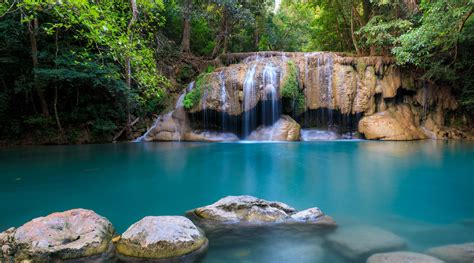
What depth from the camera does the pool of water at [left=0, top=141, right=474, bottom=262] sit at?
3322mm

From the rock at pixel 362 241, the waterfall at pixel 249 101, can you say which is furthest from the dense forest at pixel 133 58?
the rock at pixel 362 241

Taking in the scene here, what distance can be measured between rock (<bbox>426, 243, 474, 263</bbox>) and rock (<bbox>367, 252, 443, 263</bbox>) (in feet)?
0.75

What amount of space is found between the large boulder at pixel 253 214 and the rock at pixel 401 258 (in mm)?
920

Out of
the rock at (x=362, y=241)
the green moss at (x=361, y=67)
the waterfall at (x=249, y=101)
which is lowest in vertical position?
the rock at (x=362, y=241)

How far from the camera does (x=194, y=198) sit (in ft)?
16.4

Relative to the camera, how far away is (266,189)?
18.6 feet

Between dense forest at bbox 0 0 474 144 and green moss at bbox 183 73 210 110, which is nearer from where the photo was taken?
dense forest at bbox 0 0 474 144

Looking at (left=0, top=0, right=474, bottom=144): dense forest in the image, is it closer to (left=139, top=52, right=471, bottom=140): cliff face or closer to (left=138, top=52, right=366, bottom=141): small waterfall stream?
(left=139, top=52, right=471, bottom=140): cliff face

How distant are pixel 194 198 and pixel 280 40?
800 inches

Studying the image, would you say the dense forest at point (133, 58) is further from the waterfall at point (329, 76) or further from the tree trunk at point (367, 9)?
the waterfall at point (329, 76)

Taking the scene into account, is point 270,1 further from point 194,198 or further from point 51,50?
point 194,198

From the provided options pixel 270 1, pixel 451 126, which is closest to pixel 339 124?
pixel 451 126

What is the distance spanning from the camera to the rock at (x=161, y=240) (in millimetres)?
2850

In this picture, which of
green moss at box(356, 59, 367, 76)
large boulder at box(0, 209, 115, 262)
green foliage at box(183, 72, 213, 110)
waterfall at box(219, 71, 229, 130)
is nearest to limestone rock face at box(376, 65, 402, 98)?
green moss at box(356, 59, 367, 76)
